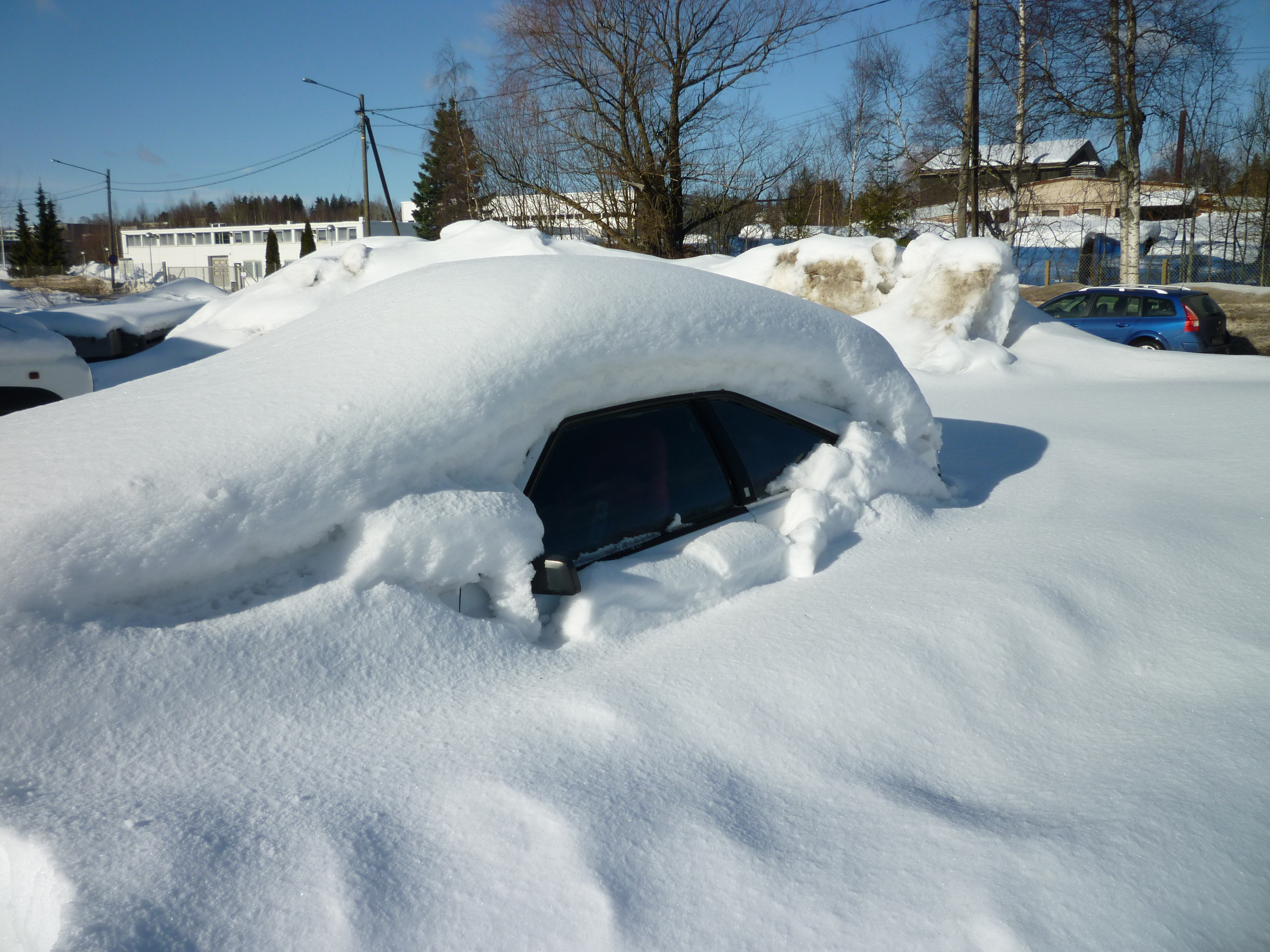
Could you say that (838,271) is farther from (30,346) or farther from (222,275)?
(222,275)

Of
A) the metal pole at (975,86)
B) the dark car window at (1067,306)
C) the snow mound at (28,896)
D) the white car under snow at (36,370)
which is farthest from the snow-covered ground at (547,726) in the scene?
the metal pole at (975,86)

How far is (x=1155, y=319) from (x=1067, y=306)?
1.41m

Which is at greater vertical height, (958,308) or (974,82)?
(974,82)

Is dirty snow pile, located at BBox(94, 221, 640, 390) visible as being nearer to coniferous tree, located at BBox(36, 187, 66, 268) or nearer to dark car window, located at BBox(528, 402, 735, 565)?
dark car window, located at BBox(528, 402, 735, 565)

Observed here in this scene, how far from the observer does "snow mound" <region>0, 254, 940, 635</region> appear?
1.80 metres

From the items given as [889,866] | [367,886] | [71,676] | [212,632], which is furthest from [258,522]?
[889,866]

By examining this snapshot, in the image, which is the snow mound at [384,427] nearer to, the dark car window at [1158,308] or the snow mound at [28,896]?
the snow mound at [28,896]

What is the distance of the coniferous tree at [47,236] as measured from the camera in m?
50.2

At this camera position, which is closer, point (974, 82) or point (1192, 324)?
point (1192, 324)

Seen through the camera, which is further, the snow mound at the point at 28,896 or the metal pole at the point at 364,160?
the metal pole at the point at 364,160

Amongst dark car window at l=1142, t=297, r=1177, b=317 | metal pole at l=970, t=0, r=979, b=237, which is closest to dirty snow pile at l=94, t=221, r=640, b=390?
dark car window at l=1142, t=297, r=1177, b=317

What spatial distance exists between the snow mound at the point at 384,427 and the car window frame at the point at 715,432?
3cm

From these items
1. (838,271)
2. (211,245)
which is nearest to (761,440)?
(838,271)

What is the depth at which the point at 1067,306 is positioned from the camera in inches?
522
